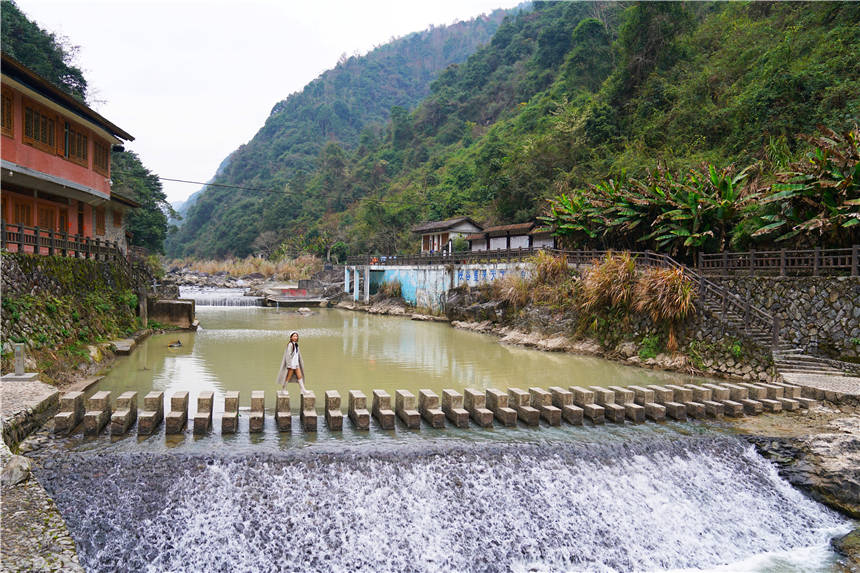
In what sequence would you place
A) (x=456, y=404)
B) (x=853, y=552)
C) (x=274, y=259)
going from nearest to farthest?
(x=853, y=552), (x=456, y=404), (x=274, y=259)

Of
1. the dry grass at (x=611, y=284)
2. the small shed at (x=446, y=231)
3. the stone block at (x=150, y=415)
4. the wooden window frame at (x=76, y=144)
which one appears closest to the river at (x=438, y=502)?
the stone block at (x=150, y=415)

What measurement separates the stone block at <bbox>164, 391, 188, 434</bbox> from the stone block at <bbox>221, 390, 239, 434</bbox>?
660 mm

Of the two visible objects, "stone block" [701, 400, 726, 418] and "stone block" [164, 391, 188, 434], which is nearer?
Result: "stone block" [164, 391, 188, 434]

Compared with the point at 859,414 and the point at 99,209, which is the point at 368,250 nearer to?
the point at 99,209

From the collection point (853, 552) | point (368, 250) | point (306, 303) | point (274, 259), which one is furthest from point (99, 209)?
point (274, 259)

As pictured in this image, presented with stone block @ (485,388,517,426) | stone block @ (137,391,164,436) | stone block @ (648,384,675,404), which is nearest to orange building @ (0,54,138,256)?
stone block @ (137,391,164,436)

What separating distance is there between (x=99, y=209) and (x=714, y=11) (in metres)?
55.1

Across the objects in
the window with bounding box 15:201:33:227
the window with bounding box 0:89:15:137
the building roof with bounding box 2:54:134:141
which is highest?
the building roof with bounding box 2:54:134:141

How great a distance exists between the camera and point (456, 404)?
10.0 metres

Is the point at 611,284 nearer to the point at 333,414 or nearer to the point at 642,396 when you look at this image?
the point at 642,396

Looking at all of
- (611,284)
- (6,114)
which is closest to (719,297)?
(611,284)

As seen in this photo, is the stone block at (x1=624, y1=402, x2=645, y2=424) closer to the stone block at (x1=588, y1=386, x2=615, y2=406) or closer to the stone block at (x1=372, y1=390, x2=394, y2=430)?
the stone block at (x1=588, y1=386, x2=615, y2=406)

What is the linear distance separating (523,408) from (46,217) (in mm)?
20844

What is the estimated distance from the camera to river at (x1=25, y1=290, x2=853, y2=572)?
6887 millimetres
